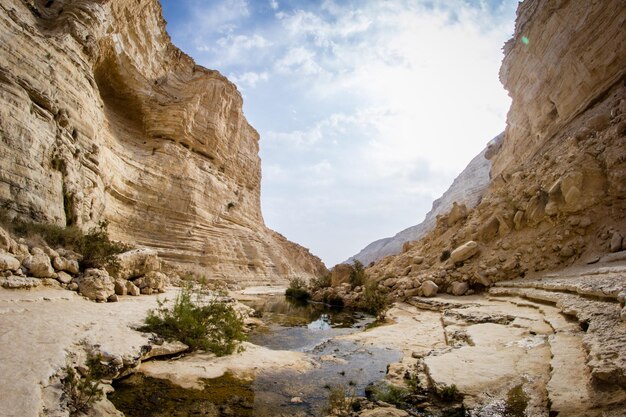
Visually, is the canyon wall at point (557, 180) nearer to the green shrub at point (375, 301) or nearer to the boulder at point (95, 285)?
the green shrub at point (375, 301)

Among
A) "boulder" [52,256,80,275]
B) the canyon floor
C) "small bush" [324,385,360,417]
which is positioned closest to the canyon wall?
the canyon floor

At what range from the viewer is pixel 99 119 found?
16.5 m

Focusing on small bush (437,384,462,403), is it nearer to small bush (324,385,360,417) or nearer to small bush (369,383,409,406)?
small bush (369,383,409,406)

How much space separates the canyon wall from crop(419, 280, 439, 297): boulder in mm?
479

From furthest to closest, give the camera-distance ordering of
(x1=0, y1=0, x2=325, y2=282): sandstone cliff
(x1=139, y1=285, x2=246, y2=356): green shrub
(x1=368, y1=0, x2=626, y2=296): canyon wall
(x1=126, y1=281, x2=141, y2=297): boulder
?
(x1=0, y1=0, x2=325, y2=282): sandstone cliff, (x1=368, y1=0, x2=626, y2=296): canyon wall, (x1=126, y1=281, x2=141, y2=297): boulder, (x1=139, y1=285, x2=246, y2=356): green shrub

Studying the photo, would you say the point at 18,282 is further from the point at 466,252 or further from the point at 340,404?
the point at 466,252

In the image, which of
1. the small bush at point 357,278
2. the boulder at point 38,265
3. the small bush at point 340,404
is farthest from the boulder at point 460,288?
the boulder at point 38,265

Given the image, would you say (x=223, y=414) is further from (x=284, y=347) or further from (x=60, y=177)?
(x=60, y=177)

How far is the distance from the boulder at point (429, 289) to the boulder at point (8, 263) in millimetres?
11601

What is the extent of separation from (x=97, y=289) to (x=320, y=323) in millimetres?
5995

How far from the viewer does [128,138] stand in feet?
72.7

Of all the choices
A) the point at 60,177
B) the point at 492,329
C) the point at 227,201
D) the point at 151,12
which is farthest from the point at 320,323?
the point at 151,12

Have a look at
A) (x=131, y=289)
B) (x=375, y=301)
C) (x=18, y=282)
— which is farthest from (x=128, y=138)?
(x=375, y=301)

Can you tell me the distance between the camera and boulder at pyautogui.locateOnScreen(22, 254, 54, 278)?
5.88 meters
